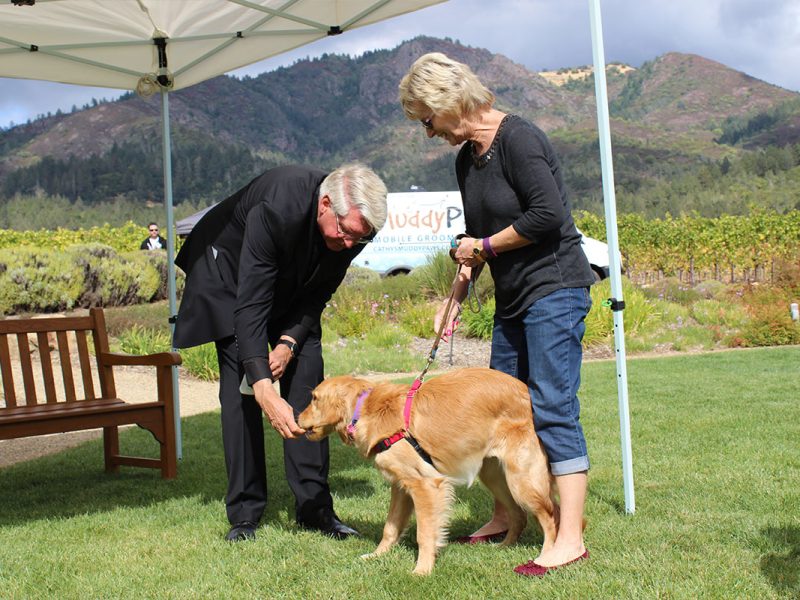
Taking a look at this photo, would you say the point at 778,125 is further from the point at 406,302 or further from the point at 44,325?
the point at 44,325

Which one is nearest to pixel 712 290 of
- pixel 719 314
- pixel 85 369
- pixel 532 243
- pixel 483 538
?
pixel 719 314

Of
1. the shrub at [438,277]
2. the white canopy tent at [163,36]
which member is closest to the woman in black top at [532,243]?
the white canopy tent at [163,36]

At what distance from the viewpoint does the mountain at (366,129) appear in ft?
278

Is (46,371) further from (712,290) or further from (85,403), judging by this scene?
(712,290)

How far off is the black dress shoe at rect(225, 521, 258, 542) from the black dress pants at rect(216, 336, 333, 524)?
3cm

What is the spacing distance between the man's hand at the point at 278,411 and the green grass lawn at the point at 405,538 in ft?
2.25

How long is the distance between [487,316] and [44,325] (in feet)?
27.5

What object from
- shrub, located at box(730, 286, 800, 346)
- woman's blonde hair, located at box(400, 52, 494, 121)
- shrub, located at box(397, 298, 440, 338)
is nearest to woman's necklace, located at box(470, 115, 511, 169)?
woman's blonde hair, located at box(400, 52, 494, 121)

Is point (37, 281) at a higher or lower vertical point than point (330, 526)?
higher

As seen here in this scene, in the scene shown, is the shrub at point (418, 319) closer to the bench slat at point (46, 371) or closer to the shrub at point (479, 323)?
the shrub at point (479, 323)

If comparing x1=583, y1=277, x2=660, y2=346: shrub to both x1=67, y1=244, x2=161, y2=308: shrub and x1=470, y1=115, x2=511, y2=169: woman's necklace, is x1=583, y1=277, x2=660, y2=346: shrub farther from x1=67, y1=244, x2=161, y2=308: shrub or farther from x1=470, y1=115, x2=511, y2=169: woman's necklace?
x1=67, y1=244, x2=161, y2=308: shrub

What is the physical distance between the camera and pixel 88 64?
244 inches

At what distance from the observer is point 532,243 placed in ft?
11.7

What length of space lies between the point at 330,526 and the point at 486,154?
217 cm
